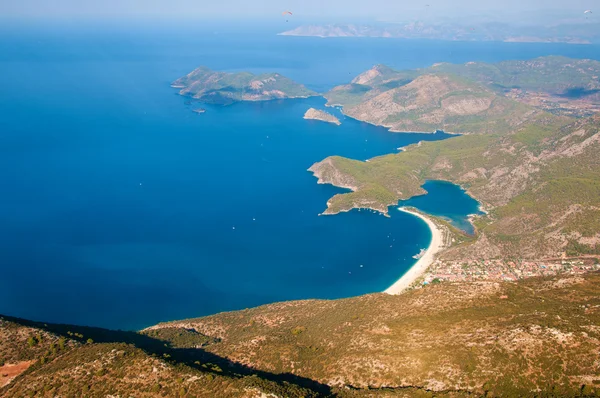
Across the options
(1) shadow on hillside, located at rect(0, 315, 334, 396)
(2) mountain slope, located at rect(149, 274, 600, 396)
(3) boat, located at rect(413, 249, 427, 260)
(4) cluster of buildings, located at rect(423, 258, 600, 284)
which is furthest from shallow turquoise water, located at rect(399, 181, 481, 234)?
(1) shadow on hillside, located at rect(0, 315, 334, 396)

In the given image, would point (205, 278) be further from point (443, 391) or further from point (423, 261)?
point (443, 391)

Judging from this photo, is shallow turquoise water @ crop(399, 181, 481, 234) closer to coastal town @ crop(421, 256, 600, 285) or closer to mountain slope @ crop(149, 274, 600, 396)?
coastal town @ crop(421, 256, 600, 285)

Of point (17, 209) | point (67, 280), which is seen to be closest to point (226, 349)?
point (67, 280)

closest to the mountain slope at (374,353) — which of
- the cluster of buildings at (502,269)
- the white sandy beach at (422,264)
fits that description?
the white sandy beach at (422,264)

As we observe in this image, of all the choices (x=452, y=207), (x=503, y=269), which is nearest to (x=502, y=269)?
(x=503, y=269)

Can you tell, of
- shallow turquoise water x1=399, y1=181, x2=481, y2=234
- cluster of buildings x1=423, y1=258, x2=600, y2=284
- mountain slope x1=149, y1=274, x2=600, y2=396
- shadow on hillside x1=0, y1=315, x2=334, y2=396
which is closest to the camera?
mountain slope x1=149, y1=274, x2=600, y2=396

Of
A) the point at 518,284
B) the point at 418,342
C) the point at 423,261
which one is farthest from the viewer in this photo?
the point at 423,261
